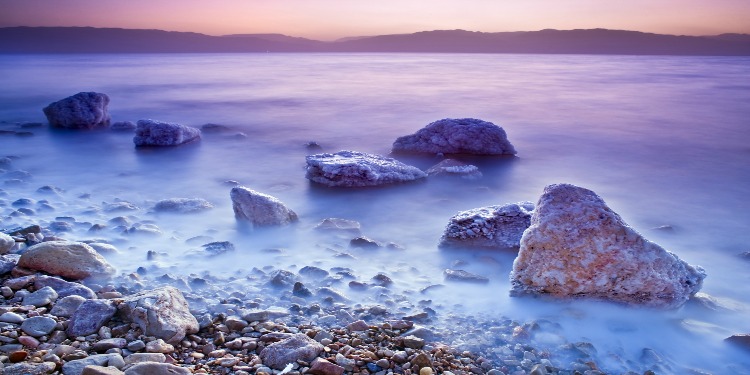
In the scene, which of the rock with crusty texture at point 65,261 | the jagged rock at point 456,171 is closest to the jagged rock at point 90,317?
the rock with crusty texture at point 65,261

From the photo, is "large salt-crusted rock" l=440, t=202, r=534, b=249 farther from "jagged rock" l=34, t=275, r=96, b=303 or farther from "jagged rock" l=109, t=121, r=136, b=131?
"jagged rock" l=109, t=121, r=136, b=131

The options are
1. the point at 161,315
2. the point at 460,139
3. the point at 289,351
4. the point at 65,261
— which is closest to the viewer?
the point at 289,351

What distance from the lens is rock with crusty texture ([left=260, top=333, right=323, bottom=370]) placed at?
2211 mm

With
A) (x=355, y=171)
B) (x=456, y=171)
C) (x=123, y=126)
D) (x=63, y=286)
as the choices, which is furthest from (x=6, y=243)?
(x=123, y=126)

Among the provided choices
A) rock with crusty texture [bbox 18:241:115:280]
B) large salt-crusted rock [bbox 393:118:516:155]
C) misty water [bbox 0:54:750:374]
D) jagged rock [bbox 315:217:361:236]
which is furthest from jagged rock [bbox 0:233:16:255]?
large salt-crusted rock [bbox 393:118:516:155]

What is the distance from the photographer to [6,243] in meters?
3.26

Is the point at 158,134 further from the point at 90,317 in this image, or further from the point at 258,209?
the point at 90,317

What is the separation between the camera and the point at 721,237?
4.15 m

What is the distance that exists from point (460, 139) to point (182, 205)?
371 cm

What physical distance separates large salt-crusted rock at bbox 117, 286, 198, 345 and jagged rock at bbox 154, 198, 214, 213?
2042 millimetres

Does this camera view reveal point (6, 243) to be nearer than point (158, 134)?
Yes

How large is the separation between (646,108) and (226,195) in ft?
37.4

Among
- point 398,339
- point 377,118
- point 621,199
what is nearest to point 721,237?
point 621,199

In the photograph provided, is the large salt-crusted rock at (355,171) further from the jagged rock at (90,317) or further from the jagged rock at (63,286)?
the jagged rock at (90,317)
